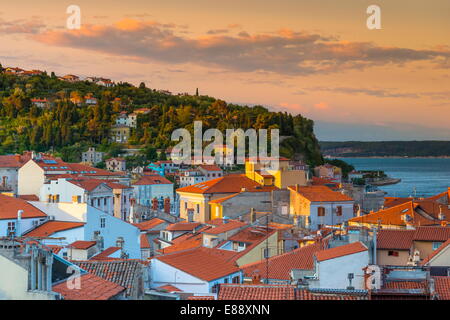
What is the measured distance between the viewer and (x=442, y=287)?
7105mm

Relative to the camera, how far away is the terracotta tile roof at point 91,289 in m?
5.63

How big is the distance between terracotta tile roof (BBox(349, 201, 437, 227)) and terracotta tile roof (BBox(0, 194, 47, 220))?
7426 millimetres

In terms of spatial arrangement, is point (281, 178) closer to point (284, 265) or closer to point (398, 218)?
point (398, 218)

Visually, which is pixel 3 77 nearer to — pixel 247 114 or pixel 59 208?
pixel 247 114

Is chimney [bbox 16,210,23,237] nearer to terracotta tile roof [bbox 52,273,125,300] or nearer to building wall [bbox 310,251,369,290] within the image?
building wall [bbox 310,251,369,290]

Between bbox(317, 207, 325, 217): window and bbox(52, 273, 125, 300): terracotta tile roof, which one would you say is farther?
bbox(317, 207, 325, 217): window

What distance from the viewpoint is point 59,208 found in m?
15.4

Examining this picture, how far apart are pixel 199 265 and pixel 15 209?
762 cm

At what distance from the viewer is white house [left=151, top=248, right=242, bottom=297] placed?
25.8ft

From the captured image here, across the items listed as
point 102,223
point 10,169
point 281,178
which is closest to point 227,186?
point 281,178

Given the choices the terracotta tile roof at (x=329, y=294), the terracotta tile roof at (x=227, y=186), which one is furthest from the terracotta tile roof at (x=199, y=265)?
the terracotta tile roof at (x=227, y=186)

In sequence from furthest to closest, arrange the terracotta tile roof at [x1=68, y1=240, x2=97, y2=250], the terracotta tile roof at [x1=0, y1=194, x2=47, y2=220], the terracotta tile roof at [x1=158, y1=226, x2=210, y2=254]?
1. the terracotta tile roof at [x1=0, y1=194, x2=47, y2=220]
2. the terracotta tile roof at [x1=158, y1=226, x2=210, y2=254]
3. the terracotta tile roof at [x1=68, y1=240, x2=97, y2=250]

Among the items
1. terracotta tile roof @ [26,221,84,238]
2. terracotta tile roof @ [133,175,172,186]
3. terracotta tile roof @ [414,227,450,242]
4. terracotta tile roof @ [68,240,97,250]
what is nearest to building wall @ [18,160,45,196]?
terracotta tile roof @ [26,221,84,238]
